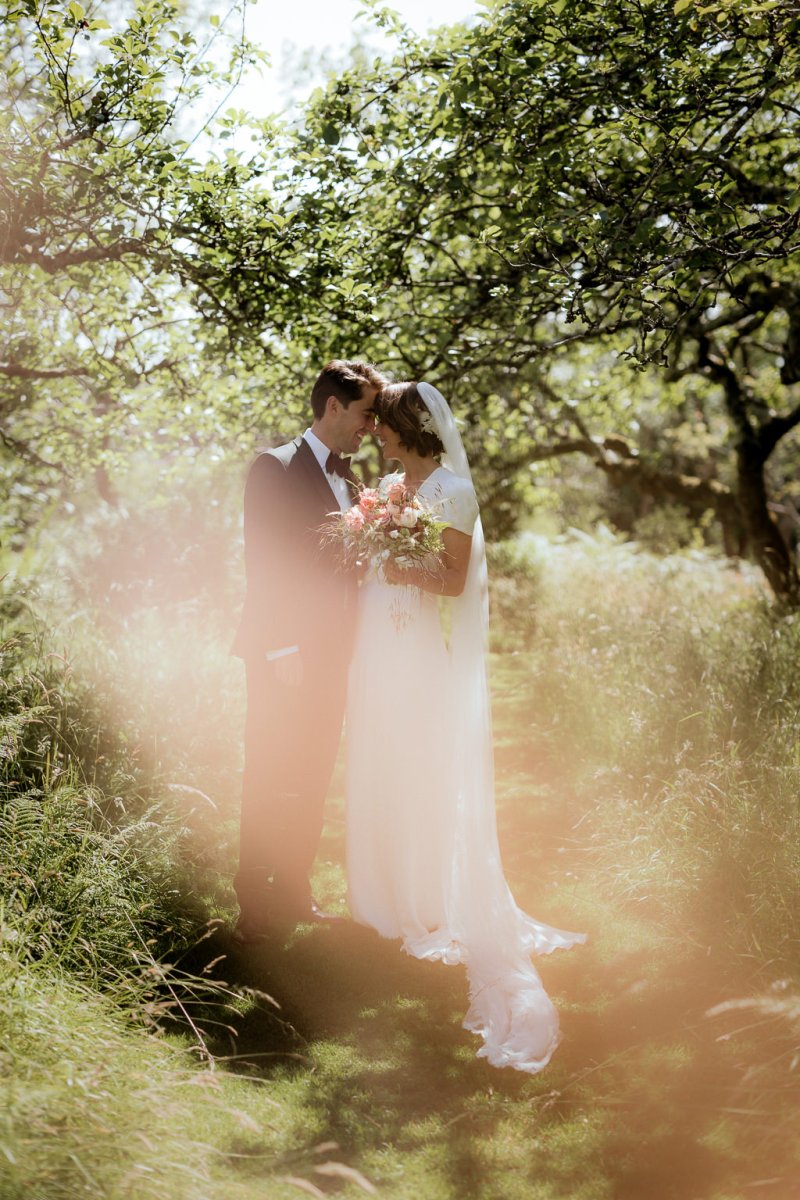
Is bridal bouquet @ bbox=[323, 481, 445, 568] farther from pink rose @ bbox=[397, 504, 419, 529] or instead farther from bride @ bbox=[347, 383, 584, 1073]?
bride @ bbox=[347, 383, 584, 1073]

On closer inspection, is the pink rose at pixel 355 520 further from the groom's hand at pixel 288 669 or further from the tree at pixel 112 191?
the tree at pixel 112 191

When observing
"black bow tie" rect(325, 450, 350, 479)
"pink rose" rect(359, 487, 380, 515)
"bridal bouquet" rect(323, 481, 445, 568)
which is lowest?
"bridal bouquet" rect(323, 481, 445, 568)

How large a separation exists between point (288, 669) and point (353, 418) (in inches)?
51.8

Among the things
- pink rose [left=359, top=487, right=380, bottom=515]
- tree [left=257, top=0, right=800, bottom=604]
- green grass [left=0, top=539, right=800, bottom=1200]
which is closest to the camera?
green grass [left=0, top=539, right=800, bottom=1200]

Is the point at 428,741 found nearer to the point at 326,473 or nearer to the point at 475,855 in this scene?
the point at 475,855

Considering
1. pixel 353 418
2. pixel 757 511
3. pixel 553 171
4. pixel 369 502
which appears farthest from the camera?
pixel 757 511

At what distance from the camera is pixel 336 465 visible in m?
4.68

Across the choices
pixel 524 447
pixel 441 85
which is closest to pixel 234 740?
pixel 441 85

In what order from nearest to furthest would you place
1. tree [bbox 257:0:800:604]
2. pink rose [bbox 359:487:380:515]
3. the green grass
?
the green grass < pink rose [bbox 359:487:380:515] < tree [bbox 257:0:800:604]

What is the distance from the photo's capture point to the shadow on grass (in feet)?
9.70

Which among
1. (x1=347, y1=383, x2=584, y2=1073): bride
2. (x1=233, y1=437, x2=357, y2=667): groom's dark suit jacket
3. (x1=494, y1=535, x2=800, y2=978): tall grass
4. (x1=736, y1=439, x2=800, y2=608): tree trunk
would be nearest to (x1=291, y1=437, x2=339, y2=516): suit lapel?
(x1=233, y1=437, x2=357, y2=667): groom's dark suit jacket

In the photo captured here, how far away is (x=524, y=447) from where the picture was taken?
11.6 m

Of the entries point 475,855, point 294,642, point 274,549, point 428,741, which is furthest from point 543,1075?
point 274,549

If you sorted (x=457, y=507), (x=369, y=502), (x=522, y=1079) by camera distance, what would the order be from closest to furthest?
(x=522, y=1079) < (x=369, y=502) < (x=457, y=507)
